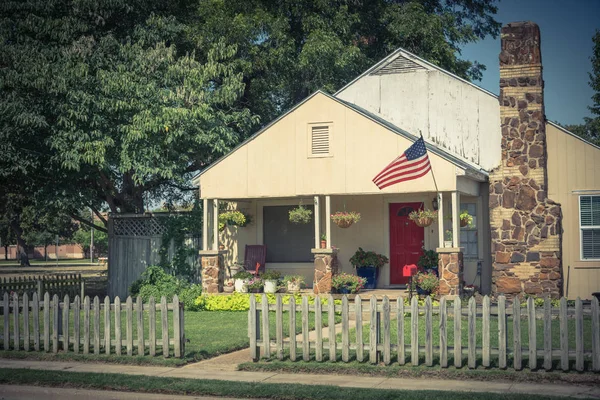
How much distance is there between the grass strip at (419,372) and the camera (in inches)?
389

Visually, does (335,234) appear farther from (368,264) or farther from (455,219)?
(455,219)

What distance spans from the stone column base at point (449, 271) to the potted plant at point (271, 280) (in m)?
4.86

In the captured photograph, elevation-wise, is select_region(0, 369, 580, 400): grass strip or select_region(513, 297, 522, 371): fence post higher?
select_region(513, 297, 522, 371): fence post

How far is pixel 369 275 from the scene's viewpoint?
21.1m

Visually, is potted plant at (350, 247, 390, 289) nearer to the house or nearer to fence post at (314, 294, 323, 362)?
the house

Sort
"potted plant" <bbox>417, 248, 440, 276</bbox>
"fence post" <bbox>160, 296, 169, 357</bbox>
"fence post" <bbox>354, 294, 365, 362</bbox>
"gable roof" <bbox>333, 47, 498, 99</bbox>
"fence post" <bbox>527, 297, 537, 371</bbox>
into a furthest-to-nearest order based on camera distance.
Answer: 1. "gable roof" <bbox>333, 47, 498, 99</bbox>
2. "potted plant" <bbox>417, 248, 440, 276</bbox>
3. "fence post" <bbox>160, 296, 169, 357</bbox>
4. "fence post" <bbox>354, 294, 365, 362</bbox>
5. "fence post" <bbox>527, 297, 537, 371</bbox>

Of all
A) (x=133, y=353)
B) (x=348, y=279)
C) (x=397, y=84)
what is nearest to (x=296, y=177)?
(x=348, y=279)

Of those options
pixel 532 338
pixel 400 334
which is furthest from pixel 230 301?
pixel 532 338

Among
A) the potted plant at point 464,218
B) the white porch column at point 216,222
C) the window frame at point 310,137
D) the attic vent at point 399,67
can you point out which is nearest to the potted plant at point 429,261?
the potted plant at point 464,218

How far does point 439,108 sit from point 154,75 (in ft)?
28.5

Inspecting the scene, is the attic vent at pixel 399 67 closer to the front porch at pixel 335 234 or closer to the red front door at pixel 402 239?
the front porch at pixel 335 234

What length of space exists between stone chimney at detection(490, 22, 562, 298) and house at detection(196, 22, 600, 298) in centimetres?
3

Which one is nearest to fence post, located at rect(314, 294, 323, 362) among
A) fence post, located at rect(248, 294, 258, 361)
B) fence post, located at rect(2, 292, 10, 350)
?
fence post, located at rect(248, 294, 258, 361)

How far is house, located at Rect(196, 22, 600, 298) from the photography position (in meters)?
18.8
